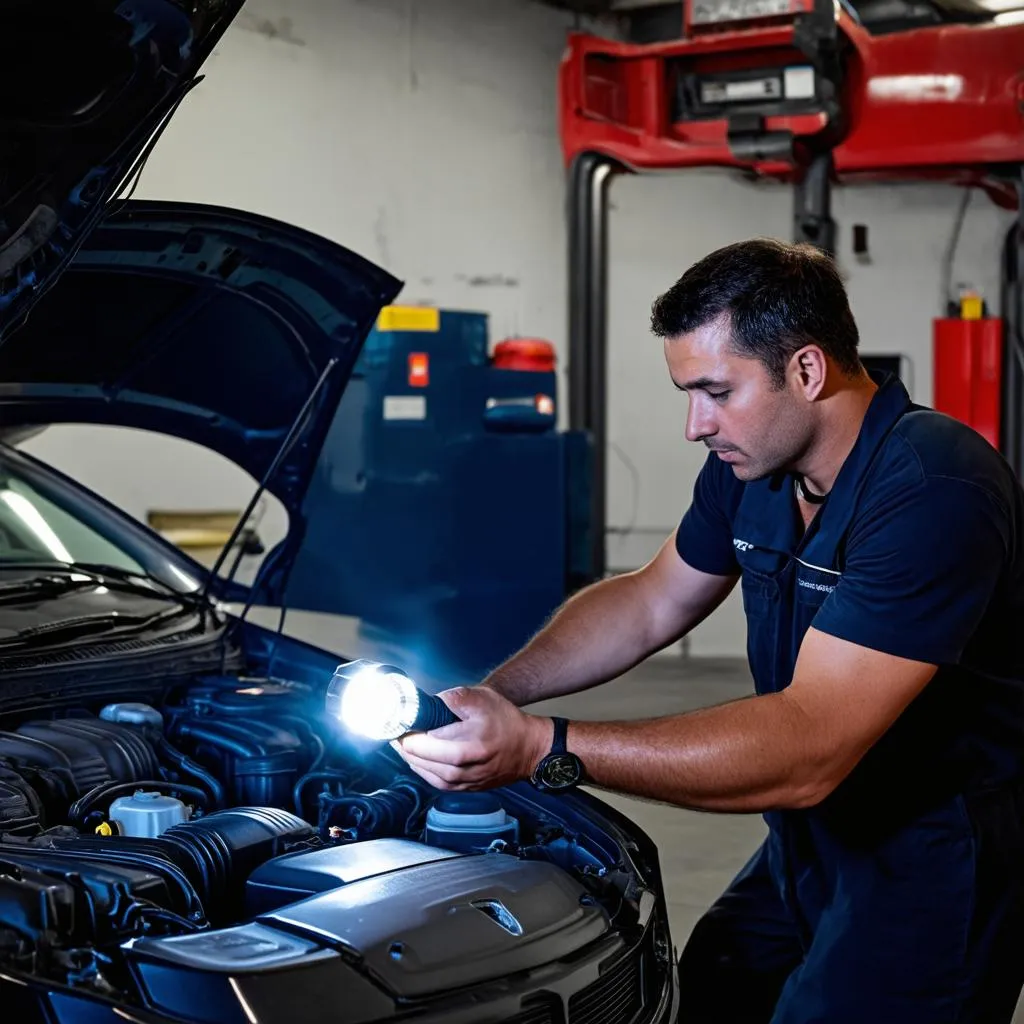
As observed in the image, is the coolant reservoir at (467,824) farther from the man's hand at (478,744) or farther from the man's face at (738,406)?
the man's face at (738,406)

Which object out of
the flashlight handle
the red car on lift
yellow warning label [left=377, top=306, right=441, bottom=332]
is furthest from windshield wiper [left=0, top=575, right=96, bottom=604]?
the red car on lift

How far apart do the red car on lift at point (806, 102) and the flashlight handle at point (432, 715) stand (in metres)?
4.39

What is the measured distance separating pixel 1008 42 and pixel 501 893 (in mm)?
5097

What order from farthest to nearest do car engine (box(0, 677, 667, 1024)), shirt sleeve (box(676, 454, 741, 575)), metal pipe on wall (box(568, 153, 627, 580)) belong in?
1. metal pipe on wall (box(568, 153, 627, 580))
2. shirt sleeve (box(676, 454, 741, 575))
3. car engine (box(0, 677, 667, 1024))

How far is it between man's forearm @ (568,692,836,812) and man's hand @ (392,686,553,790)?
0.20 ft

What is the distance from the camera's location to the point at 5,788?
1.87 m

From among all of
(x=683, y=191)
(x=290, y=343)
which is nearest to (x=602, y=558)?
(x=683, y=191)

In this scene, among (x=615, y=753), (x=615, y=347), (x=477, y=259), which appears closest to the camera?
(x=615, y=753)

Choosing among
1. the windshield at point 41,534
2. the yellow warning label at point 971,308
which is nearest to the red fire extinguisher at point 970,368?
the yellow warning label at point 971,308

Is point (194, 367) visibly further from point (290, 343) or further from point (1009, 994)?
point (1009, 994)

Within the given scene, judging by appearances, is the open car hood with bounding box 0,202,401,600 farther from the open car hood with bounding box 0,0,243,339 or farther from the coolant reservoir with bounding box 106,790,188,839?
the coolant reservoir with bounding box 106,790,188,839

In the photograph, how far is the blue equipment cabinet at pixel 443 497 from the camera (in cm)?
568

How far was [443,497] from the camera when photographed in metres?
5.71

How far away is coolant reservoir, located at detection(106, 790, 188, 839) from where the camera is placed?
1895 mm
